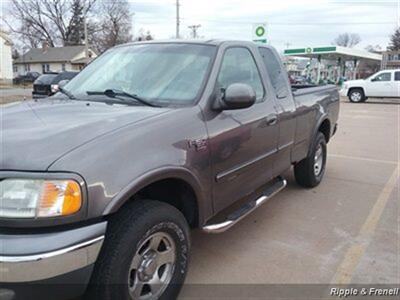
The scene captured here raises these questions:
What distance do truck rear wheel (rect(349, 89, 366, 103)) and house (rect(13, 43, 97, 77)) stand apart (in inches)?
1998

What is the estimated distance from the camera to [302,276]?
11.1 feet

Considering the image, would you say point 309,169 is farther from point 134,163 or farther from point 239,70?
point 134,163

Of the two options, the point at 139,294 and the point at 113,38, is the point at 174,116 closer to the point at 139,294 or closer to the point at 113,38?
the point at 139,294

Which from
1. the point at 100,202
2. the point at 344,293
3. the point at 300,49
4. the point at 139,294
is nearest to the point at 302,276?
the point at 344,293

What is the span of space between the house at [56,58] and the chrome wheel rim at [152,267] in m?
67.3

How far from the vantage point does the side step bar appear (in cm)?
327

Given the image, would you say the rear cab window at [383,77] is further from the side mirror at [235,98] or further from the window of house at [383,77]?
the side mirror at [235,98]

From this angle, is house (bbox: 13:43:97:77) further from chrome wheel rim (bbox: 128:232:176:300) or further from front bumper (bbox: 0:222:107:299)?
front bumper (bbox: 0:222:107:299)

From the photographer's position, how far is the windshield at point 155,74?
3289 millimetres

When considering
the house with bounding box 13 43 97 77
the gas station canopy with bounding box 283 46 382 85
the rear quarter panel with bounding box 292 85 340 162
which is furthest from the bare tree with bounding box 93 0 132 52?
the rear quarter panel with bounding box 292 85 340 162

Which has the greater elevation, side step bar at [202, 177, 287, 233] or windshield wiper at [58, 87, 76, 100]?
windshield wiper at [58, 87, 76, 100]

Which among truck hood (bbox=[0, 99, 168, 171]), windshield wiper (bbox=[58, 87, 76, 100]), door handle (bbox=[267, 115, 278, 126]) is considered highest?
windshield wiper (bbox=[58, 87, 76, 100])

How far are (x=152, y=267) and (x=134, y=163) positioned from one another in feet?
2.41

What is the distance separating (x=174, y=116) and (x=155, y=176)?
0.53m
